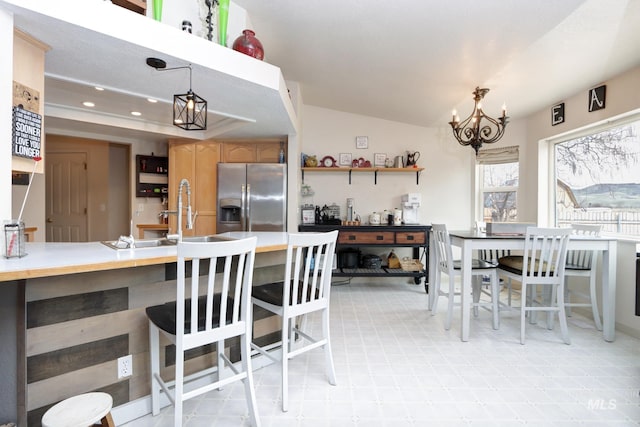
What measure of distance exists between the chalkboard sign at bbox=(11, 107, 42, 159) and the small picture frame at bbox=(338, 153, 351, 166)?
3.47 meters

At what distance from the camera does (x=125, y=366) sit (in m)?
1.58

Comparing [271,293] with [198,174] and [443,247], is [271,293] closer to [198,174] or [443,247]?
[443,247]

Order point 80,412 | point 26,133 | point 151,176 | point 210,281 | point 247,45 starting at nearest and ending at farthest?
point 80,412, point 210,281, point 26,133, point 247,45, point 151,176

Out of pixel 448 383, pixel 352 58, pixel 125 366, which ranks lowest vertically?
pixel 448 383

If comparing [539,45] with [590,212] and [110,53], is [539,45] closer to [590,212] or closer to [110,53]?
[590,212]

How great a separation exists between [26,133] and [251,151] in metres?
2.65

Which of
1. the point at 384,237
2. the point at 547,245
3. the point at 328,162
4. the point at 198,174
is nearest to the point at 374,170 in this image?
the point at 328,162

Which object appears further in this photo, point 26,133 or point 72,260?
point 26,133

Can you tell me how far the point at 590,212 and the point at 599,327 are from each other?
131cm

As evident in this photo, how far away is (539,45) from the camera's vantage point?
7.73ft

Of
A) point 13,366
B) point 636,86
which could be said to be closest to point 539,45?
point 636,86

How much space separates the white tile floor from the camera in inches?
63.1

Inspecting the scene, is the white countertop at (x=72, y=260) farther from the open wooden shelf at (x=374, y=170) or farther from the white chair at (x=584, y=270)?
the white chair at (x=584, y=270)

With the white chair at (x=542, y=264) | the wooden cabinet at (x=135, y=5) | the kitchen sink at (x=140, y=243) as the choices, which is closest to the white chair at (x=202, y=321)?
the kitchen sink at (x=140, y=243)
